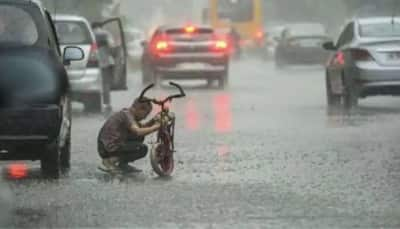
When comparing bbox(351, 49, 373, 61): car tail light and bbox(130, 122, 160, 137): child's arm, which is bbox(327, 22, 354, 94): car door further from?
bbox(130, 122, 160, 137): child's arm

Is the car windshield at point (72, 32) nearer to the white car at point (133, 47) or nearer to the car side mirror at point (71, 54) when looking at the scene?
the car side mirror at point (71, 54)

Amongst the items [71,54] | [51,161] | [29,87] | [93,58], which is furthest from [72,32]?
[29,87]

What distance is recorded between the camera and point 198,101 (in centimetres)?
2352

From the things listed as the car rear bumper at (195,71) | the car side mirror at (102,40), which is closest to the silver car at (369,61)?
the car side mirror at (102,40)

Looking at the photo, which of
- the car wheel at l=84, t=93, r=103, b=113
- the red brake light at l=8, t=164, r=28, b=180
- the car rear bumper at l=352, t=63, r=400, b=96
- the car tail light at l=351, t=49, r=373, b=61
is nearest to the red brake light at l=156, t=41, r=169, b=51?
the car wheel at l=84, t=93, r=103, b=113

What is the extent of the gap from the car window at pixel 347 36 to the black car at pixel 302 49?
19791mm

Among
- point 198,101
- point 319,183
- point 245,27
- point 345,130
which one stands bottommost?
point 245,27

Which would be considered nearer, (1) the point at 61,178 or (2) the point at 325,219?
(2) the point at 325,219

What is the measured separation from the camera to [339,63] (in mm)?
20578

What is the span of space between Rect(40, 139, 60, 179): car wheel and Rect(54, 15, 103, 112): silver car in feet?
25.9

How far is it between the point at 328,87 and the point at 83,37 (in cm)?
450

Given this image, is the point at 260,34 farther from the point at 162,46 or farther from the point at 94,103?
the point at 94,103

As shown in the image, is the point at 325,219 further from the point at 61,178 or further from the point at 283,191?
the point at 61,178

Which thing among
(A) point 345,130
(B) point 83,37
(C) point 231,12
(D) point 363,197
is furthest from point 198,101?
(C) point 231,12
